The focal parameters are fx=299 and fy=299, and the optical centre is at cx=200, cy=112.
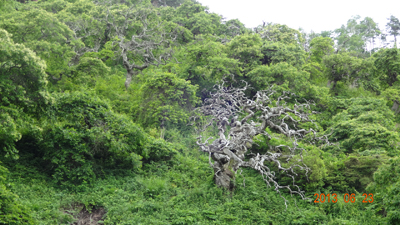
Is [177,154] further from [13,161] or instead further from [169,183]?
[13,161]

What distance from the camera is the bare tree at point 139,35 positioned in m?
22.8

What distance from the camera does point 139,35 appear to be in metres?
23.4

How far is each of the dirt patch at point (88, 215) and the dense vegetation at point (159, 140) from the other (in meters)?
0.05

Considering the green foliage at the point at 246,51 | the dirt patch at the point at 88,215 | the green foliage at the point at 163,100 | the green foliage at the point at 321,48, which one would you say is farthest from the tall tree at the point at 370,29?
the dirt patch at the point at 88,215

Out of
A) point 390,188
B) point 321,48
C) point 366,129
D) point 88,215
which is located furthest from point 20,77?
point 321,48

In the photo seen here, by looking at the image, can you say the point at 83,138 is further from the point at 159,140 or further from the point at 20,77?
the point at 159,140

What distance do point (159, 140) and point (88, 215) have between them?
496 centimetres

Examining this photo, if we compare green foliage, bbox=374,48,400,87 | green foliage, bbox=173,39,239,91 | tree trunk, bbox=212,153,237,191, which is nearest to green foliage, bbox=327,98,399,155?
green foliage, bbox=374,48,400,87

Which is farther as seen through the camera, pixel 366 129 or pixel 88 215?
pixel 366 129

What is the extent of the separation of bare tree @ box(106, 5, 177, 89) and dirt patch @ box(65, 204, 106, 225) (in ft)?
46.8

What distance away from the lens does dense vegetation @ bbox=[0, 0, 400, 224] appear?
877 cm

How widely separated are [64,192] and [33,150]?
302cm

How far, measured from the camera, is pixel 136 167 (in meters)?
12.4

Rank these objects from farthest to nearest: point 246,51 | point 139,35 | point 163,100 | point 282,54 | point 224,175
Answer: point 139,35, point 282,54, point 246,51, point 163,100, point 224,175
